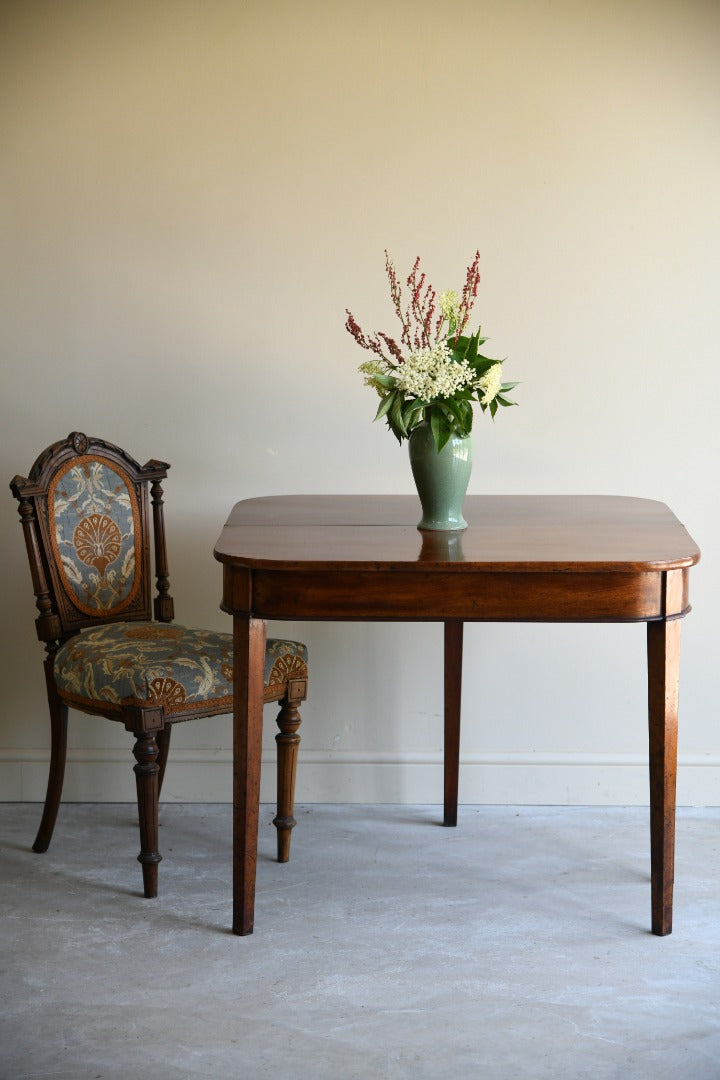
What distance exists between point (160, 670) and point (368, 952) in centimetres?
77

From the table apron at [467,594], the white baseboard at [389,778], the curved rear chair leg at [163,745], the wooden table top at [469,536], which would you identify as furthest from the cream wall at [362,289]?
the table apron at [467,594]

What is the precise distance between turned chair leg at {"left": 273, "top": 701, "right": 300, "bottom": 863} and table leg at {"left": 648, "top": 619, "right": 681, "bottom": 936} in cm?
88

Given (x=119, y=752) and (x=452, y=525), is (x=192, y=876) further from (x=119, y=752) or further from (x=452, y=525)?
(x=452, y=525)

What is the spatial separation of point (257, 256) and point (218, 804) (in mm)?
1554

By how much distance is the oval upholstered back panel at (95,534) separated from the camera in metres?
3.00

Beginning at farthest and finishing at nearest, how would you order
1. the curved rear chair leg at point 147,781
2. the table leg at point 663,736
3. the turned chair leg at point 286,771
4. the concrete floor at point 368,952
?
1. the turned chair leg at point 286,771
2. the curved rear chair leg at point 147,781
3. the table leg at point 663,736
4. the concrete floor at point 368,952

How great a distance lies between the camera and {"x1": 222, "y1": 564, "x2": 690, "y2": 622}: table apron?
234 centimetres

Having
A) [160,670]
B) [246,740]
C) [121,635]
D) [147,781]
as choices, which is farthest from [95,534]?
[246,740]

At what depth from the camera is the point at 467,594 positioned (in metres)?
2.34

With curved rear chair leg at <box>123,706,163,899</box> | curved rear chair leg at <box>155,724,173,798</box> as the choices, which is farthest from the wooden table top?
curved rear chair leg at <box>155,724,173,798</box>

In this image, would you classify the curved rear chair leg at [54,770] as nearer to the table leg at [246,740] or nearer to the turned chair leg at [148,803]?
the turned chair leg at [148,803]

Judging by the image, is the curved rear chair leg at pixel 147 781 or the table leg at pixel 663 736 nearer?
the table leg at pixel 663 736

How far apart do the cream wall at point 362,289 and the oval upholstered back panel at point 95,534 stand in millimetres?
270

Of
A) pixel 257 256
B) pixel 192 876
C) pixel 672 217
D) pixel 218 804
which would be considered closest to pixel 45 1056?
pixel 192 876
